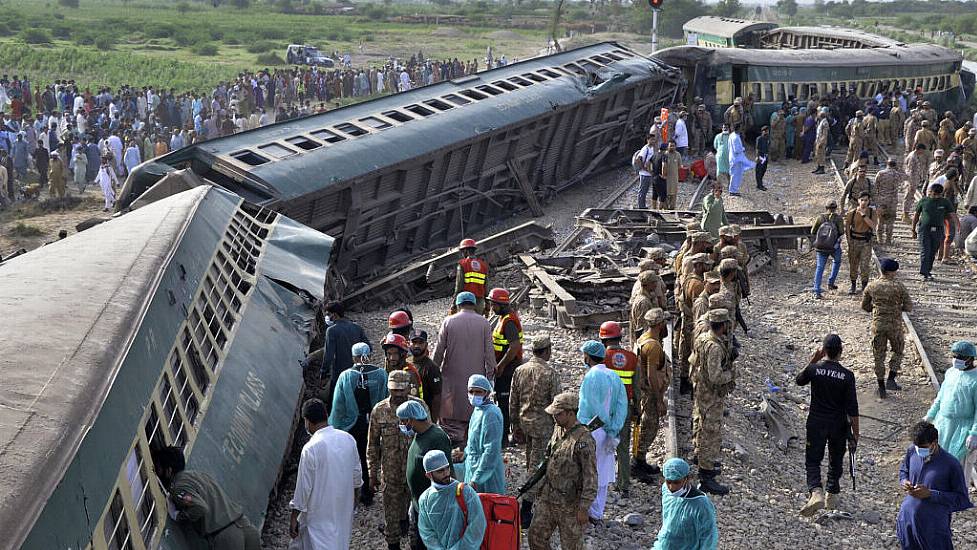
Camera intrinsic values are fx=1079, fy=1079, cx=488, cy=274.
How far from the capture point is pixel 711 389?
29.6 ft

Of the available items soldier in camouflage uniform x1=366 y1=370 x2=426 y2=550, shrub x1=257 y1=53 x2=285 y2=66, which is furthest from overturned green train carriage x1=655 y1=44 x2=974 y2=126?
shrub x1=257 y1=53 x2=285 y2=66

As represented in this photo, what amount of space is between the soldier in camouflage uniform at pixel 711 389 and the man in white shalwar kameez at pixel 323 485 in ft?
10.8

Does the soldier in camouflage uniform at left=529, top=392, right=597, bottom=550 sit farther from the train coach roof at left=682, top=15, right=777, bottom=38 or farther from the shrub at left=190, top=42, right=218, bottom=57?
the shrub at left=190, top=42, right=218, bottom=57

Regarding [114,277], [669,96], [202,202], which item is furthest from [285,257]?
[669,96]

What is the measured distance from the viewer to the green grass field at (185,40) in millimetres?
45500

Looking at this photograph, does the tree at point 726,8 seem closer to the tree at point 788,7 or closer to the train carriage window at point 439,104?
the tree at point 788,7

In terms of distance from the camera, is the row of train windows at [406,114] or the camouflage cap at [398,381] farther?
the row of train windows at [406,114]

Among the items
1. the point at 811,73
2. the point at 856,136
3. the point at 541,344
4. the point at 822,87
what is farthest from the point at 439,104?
the point at 822,87

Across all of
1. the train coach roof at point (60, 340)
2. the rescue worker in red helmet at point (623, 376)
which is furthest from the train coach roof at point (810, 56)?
the train coach roof at point (60, 340)

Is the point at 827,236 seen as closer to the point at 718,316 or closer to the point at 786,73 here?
the point at 718,316

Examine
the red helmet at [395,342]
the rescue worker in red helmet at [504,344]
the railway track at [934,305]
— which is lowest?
the railway track at [934,305]

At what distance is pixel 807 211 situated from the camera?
67.2 feet

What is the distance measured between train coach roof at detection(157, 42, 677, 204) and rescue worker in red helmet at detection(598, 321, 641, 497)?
6455mm

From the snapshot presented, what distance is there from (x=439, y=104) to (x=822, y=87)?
13018 millimetres
